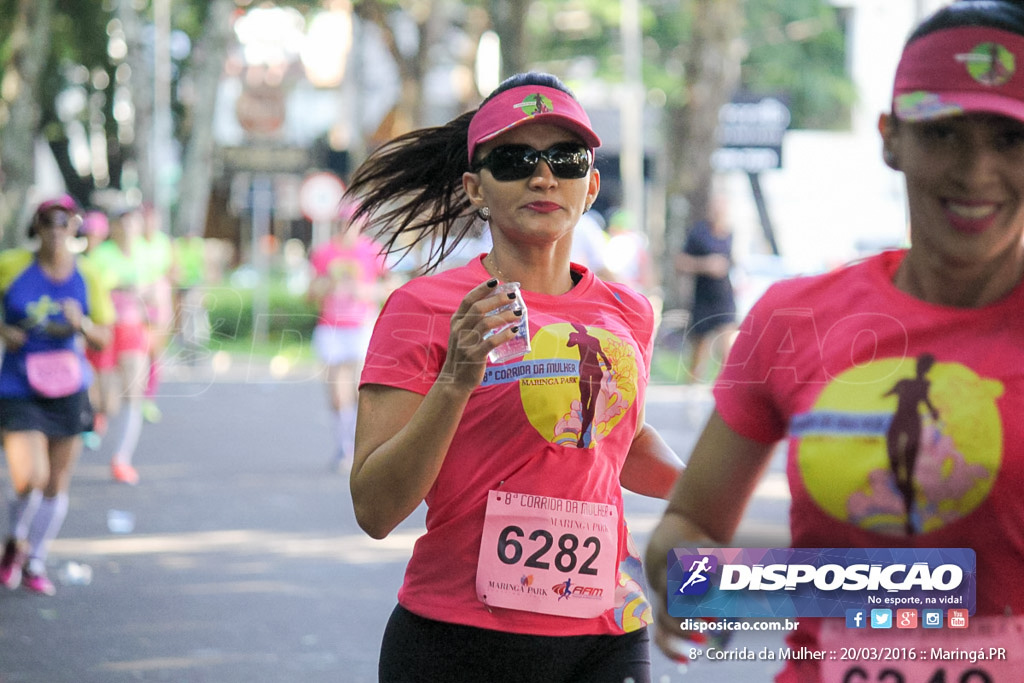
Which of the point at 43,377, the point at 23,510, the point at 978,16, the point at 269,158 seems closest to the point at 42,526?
the point at 23,510

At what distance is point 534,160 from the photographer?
3.21m

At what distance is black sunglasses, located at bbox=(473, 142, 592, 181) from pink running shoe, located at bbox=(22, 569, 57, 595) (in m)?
5.07

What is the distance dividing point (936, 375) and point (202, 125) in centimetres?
2466

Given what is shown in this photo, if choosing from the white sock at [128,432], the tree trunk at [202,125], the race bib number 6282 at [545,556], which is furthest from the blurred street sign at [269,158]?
the race bib number 6282 at [545,556]

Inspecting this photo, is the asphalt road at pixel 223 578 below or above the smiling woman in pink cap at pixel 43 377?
below

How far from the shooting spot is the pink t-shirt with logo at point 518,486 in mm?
3023

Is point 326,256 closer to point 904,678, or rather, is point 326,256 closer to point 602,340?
point 602,340

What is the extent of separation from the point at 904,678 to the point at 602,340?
119 centimetres

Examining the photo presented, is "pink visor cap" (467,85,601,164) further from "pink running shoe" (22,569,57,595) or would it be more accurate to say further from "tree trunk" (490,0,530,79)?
"tree trunk" (490,0,530,79)

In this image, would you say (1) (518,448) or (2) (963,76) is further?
(1) (518,448)

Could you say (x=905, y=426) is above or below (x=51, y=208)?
above

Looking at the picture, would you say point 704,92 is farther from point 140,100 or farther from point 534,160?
point 534,160

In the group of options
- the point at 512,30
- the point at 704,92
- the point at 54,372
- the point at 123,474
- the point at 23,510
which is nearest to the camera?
the point at 23,510

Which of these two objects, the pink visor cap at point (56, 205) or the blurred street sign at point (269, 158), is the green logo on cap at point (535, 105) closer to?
the pink visor cap at point (56, 205)
